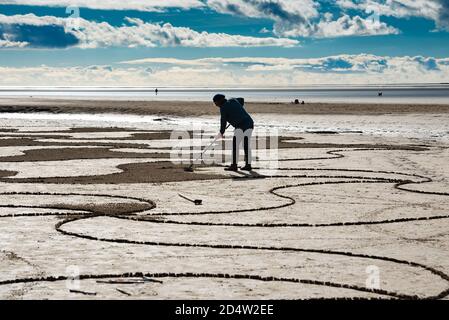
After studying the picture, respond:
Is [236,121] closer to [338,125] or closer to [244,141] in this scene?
[244,141]

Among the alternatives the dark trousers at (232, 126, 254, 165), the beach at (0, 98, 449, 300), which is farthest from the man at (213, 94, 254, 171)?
the beach at (0, 98, 449, 300)

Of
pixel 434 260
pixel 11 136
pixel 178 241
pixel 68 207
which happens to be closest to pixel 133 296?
pixel 178 241

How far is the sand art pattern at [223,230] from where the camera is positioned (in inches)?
389

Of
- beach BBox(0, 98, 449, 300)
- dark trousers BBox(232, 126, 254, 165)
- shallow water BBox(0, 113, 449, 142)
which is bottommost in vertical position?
shallow water BBox(0, 113, 449, 142)

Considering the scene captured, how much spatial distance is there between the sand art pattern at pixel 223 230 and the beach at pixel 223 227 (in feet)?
0.08

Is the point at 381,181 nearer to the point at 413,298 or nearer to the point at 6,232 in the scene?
the point at 6,232

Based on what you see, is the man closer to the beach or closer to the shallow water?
the beach

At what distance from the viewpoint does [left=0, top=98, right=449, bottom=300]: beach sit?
9883mm

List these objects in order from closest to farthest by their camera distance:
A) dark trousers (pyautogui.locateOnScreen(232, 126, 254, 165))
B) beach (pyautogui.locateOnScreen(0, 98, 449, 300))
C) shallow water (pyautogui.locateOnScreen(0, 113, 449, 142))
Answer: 1. beach (pyautogui.locateOnScreen(0, 98, 449, 300))
2. dark trousers (pyautogui.locateOnScreen(232, 126, 254, 165))
3. shallow water (pyautogui.locateOnScreen(0, 113, 449, 142))

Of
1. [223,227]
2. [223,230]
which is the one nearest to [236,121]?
[223,227]

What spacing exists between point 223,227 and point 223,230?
0.90ft

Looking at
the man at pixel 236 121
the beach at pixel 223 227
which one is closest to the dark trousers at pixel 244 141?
the man at pixel 236 121

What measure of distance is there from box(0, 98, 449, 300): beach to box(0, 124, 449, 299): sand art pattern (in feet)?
0.08

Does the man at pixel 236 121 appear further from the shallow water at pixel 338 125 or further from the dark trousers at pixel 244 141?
the shallow water at pixel 338 125
